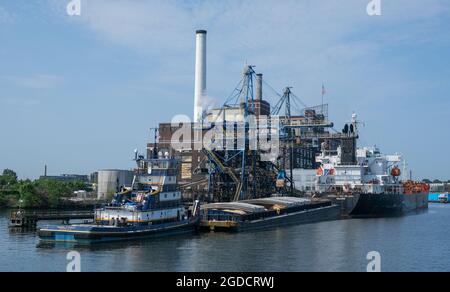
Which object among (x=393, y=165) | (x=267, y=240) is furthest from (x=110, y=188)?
(x=267, y=240)

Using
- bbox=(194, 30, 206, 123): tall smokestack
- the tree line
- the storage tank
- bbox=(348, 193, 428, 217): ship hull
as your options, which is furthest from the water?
bbox=(194, 30, 206, 123): tall smokestack

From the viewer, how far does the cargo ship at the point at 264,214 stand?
2251 inches

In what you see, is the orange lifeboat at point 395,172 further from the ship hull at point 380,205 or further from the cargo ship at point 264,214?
the cargo ship at point 264,214

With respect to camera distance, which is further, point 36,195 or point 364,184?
point 36,195

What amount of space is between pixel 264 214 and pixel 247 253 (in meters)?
21.8

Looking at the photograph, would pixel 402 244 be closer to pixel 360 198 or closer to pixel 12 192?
pixel 360 198

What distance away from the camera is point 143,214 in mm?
48594

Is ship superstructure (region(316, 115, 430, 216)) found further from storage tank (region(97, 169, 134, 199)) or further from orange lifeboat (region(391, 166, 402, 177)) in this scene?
storage tank (region(97, 169, 134, 199))

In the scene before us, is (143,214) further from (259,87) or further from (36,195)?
(259,87)

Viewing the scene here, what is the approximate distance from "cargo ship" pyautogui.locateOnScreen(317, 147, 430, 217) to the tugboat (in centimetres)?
3582

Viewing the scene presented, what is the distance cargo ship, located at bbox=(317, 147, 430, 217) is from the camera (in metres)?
83.8

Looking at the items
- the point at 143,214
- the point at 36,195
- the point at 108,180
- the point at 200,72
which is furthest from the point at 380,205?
the point at 36,195

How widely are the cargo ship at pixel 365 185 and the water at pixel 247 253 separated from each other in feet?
87.3
